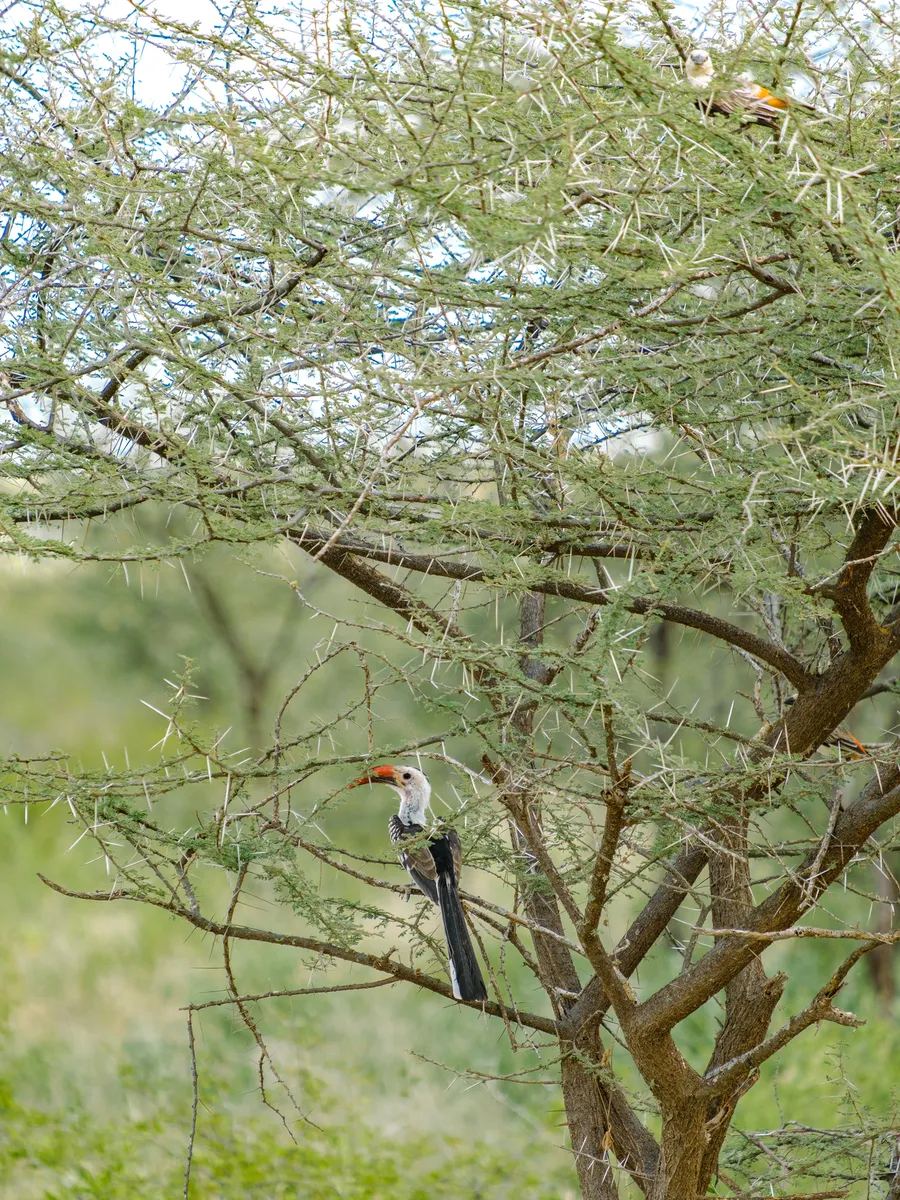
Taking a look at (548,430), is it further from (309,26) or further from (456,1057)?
(456,1057)

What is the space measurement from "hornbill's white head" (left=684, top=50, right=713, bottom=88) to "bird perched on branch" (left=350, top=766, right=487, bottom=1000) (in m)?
1.32

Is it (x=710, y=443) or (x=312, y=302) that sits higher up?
(x=312, y=302)

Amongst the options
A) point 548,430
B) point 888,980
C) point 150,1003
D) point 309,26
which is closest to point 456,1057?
point 150,1003

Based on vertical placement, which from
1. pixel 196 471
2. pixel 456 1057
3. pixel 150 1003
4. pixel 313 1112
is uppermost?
pixel 150 1003

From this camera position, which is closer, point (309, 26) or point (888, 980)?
point (309, 26)

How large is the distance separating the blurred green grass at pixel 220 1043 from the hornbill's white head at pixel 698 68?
1704 mm

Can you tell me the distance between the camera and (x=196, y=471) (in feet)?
7.06

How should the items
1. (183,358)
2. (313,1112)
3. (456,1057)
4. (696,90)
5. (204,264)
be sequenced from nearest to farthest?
(696,90)
(183,358)
(204,264)
(313,1112)
(456,1057)

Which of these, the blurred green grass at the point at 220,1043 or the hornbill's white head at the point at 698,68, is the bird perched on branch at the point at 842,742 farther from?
the hornbill's white head at the point at 698,68

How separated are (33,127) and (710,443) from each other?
132 centimetres

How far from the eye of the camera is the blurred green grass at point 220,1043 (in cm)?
540

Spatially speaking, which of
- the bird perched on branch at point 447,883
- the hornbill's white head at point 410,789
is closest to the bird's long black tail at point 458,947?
the bird perched on branch at point 447,883

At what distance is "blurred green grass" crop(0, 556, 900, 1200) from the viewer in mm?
5398

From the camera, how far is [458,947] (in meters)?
2.54
